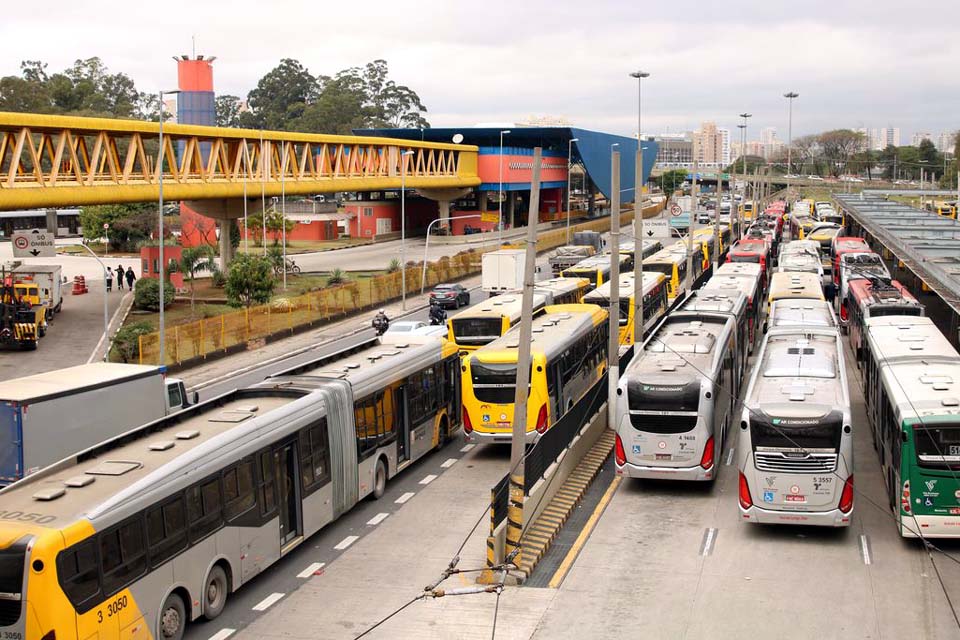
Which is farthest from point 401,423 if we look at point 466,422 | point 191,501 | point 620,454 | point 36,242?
point 36,242

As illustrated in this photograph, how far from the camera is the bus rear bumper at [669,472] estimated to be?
65.3ft

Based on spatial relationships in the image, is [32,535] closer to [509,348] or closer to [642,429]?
[642,429]

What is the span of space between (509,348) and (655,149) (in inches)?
4545

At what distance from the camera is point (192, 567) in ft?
46.2

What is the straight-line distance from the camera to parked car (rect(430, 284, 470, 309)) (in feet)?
166

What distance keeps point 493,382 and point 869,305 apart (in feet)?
44.7

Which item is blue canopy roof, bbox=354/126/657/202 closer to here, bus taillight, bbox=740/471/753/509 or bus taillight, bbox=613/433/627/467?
bus taillight, bbox=613/433/627/467

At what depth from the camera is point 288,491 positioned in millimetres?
16734

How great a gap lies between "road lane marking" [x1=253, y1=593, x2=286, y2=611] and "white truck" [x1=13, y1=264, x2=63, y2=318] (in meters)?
32.8

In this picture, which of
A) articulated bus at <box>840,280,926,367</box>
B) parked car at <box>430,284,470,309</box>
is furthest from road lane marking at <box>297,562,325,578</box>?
parked car at <box>430,284,470,309</box>

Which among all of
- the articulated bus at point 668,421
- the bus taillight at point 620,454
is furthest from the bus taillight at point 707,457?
the bus taillight at point 620,454

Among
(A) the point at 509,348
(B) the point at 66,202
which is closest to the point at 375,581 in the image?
(A) the point at 509,348

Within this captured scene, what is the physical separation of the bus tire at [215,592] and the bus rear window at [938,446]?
10.3 meters

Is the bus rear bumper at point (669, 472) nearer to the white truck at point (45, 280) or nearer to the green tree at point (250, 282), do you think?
the green tree at point (250, 282)
